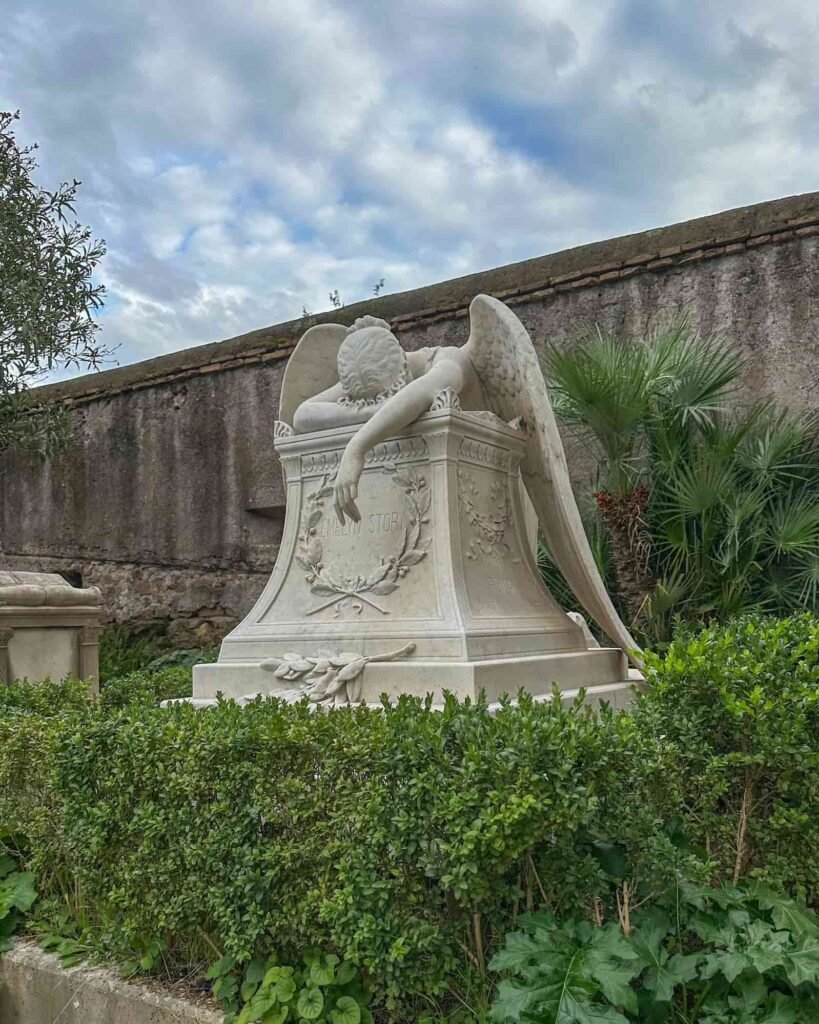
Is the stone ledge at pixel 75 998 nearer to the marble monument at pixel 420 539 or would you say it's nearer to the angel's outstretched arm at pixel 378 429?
the marble monument at pixel 420 539

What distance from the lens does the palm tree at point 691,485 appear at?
5.68m

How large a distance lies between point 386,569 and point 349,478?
41cm

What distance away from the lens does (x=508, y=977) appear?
203 cm

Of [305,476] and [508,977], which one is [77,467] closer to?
[305,476]

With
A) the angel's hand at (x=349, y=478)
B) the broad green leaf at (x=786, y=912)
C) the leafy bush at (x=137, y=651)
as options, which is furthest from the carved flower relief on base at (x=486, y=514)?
the leafy bush at (x=137, y=651)

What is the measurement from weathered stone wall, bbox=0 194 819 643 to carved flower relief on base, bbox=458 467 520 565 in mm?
3476

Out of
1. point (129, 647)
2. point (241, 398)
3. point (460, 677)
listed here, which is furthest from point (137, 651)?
point (460, 677)

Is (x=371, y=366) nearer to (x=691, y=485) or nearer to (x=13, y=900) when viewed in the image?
(x=13, y=900)

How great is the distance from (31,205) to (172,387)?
88.9 inches

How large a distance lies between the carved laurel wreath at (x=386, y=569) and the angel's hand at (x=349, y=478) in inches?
9.9

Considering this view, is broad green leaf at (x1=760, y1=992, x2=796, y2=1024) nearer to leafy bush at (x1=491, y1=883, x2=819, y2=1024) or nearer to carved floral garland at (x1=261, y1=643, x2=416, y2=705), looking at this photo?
leafy bush at (x1=491, y1=883, x2=819, y2=1024)

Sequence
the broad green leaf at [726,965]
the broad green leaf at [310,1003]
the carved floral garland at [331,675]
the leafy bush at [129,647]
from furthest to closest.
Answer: the leafy bush at [129,647] < the carved floral garland at [331,675] < the broad green leaf at [310,1003] < the broad green leaf at [726,965]

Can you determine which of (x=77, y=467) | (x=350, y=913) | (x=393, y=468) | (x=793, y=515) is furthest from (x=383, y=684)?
(x=77, y=467)

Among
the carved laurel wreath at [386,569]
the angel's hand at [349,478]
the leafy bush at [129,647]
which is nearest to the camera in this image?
the angel's hand at [349,478]
